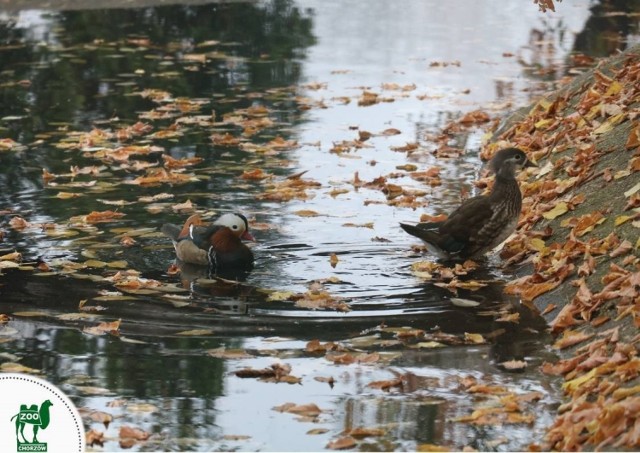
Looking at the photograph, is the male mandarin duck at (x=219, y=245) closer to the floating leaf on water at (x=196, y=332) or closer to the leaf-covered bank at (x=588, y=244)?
the floating leaf on water at (x=196, y=332)

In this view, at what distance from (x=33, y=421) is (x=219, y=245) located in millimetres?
3442

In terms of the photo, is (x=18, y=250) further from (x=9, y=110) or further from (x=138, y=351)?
(x=9, y=110)

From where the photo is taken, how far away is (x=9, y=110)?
49.8 feet

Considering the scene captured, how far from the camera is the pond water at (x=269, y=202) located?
7.04 meters

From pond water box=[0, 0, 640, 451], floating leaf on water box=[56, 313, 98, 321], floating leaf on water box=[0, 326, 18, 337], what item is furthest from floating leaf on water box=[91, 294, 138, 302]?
floating leaf on water box=[0, 326, 18, 337]

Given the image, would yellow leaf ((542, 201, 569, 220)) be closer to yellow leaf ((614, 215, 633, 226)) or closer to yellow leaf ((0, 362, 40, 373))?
yellow leaf ((614, 215, 633, 226))

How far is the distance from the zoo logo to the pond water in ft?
0.95

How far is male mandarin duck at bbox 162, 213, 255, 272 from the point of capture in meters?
9.70

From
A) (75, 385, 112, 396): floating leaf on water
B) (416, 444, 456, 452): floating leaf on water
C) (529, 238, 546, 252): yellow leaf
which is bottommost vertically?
(75, 385, 112, 396): floating leaf on water

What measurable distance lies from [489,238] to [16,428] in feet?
13.8

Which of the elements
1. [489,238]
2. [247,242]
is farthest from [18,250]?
[489,238]

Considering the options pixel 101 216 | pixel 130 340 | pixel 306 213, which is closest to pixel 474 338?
pixel 130 340

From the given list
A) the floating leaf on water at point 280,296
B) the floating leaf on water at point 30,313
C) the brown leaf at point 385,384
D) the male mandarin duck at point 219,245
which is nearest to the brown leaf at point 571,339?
the brown leaf at point 385,384

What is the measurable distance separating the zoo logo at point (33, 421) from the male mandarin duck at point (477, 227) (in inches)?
142
